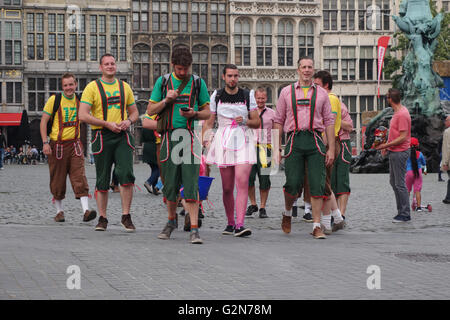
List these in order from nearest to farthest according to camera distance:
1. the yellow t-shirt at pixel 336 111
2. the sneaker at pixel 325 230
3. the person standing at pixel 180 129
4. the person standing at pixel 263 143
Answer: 1. the person standing at pixel 180 129
2. the sneaker at pixel 325 230
3. the yellow t-shirt at pixel 336 111
4. the person standing at pixel 263 143

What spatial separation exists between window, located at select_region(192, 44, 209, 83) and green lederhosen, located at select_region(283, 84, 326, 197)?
162 ft

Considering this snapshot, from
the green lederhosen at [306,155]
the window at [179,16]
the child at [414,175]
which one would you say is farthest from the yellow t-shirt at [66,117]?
the window at [179,16]

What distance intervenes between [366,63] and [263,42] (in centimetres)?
764

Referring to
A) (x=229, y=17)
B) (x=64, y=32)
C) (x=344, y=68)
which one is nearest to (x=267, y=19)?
(x=229, y=17)

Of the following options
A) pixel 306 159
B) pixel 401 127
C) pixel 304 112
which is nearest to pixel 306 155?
pixel 306 159

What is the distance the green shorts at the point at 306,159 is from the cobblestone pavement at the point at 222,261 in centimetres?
60

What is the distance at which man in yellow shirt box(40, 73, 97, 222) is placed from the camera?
10.6 metres

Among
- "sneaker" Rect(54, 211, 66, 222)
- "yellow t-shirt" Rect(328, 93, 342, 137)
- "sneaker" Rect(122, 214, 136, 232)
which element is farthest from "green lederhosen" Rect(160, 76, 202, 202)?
"sneaker" Rect(54, 211, 66, 222)

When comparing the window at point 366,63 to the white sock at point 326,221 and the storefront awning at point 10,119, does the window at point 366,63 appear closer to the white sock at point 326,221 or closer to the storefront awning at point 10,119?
the storefront awning at point 10,119

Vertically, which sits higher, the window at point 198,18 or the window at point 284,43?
the window at point 198,18

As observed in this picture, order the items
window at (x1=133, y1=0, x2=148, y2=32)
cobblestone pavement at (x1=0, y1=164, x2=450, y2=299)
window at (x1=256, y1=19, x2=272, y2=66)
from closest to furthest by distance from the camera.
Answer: cobblestone pavement at (x1=0, y1=164, x2=450, y2=299), window at (x1=133, y1=0, x2=148, y2=32), window at (x1=256, y1=19, x2=272, y2=66)

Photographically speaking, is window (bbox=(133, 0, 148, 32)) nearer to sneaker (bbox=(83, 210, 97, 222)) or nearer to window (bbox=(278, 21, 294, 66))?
window (bbox=(278, 21, 294, 66))

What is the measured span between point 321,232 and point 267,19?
51826mm

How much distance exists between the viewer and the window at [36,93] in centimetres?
5619
